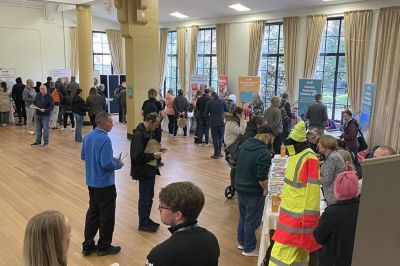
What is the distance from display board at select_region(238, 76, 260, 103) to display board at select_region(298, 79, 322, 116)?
153cm

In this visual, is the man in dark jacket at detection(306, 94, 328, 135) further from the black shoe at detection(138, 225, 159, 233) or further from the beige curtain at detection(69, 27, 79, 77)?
the beige curtain at detection(69, 27, 79, 77)

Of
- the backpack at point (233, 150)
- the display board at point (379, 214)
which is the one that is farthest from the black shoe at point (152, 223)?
the display board at point (379, 214)

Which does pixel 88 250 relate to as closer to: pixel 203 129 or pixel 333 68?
pixel 203 129

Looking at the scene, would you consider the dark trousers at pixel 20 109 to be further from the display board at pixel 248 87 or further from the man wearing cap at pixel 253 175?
the man wearing cap at pixel 253 175

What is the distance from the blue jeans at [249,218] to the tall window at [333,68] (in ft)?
22.9

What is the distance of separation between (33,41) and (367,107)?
12.1 meters

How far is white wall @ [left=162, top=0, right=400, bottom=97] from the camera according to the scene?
9297mm

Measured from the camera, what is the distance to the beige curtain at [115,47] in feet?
52.9

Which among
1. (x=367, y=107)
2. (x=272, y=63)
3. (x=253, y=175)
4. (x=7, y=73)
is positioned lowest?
(x=253, y=175)

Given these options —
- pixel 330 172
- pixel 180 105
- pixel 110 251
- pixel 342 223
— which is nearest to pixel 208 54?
pixel 180 105

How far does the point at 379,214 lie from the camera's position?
82cm

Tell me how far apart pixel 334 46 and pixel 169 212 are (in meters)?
9.79

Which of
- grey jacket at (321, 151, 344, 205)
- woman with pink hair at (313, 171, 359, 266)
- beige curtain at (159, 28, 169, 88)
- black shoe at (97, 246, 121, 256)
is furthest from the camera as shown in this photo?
beige curtain at (159, 28, 169, 88)

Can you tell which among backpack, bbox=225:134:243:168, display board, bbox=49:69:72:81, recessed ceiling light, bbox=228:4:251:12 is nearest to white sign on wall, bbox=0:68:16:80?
display board, bbox=49:69:72:81
